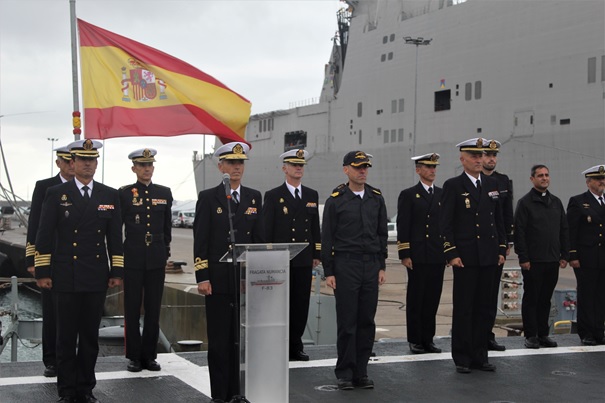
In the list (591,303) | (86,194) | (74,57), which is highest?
(74,57)

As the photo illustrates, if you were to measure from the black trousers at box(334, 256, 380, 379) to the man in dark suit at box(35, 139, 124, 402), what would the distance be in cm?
170

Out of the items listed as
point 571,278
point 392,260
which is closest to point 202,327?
point 571,278

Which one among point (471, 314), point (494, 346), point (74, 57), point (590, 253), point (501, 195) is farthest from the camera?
point (590, 253)

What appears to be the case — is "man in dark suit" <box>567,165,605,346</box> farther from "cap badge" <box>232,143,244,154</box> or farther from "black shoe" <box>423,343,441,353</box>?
"cap badge" <box>232,143,244,154</box>

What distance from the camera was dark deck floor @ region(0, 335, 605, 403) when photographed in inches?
217

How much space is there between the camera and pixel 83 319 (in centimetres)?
533

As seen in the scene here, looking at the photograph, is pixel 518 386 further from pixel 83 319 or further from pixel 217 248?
pixel 83 319

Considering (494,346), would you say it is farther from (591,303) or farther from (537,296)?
(591,303)

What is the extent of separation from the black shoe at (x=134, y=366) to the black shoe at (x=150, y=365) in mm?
45

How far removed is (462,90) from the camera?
37125 millimetres

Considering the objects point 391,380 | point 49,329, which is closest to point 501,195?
point 391,380

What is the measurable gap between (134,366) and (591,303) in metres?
Answer: 4.93

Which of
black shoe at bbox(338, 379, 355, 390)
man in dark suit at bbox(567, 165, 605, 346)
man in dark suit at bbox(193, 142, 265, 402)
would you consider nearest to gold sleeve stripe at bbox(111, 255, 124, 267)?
man in dark suit at bbox(193, 142, 265, 402)

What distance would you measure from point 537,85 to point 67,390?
31267 mm
